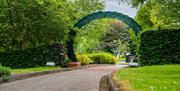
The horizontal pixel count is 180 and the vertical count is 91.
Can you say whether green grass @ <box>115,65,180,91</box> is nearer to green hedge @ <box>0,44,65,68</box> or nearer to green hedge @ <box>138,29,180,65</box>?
green hedge @ <box>138,29,180,65</box>

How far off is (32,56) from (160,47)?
8517mm

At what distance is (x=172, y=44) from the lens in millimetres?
28156

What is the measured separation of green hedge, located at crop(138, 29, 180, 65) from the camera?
28062 millimetres

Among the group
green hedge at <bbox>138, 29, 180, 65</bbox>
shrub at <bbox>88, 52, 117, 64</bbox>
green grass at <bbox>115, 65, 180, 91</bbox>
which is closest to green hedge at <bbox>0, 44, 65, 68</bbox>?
green hedge at <bbox>138, 29, 180, 65</bbox>

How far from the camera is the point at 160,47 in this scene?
28.2m

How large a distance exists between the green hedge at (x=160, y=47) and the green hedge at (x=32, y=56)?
6500mm

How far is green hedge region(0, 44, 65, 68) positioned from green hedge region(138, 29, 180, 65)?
21.3 feet

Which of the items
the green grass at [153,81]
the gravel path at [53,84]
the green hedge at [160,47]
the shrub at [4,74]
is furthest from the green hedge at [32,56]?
the green grass at [153,81]

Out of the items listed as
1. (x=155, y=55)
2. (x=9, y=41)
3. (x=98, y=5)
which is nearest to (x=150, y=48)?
(x=155, y=55)

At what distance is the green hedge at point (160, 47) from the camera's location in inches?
1105

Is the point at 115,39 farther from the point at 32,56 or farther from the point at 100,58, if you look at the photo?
the point at 32,56

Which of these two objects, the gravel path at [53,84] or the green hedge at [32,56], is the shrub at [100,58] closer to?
the green hedge at [32,56]

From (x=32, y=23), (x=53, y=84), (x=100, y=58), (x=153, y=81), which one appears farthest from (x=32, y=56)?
(x=153, y=81)

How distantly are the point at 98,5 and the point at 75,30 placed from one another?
10.1m
